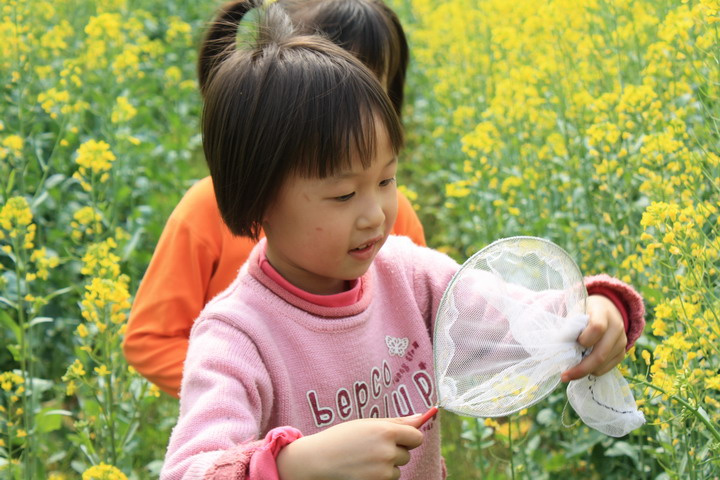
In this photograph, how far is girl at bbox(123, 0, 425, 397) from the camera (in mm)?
2416

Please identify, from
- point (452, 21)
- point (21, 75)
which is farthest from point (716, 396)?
point (452, 21)

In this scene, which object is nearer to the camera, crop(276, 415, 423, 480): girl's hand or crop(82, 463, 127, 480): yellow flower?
crop(276, 415, 423, 480): girl's hand

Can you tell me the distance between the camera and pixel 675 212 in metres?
1.93

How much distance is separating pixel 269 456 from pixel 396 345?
1.65 feet

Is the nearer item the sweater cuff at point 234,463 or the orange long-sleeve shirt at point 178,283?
the sweater cuff at point 234,463

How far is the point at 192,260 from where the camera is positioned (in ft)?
7.97

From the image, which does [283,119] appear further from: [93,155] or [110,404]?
[93,155]

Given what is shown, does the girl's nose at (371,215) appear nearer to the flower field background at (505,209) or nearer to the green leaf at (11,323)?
the flower field background at (505,209)

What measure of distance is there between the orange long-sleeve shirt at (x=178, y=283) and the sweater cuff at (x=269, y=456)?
1.03m

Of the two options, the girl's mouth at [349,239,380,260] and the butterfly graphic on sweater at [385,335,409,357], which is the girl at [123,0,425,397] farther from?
the girl's mouth at [349,239,380,260]

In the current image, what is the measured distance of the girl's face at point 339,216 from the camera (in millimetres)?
1604

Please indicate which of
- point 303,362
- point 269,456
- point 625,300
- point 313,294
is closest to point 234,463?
point 269,456

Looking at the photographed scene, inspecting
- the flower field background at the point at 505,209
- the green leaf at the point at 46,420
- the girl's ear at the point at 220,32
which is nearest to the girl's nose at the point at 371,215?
the flower field background at the point at 505,209

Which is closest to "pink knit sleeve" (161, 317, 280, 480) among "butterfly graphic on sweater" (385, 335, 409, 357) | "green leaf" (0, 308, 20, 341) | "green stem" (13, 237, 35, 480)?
"butterfly graphic on sweater" (385, 335, 409, 357)
